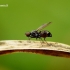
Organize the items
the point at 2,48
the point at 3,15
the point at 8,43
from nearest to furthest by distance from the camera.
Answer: the point at 2,48 → the point at 8,43 → the point at 3,15

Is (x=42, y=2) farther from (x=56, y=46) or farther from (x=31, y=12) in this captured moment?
(x=56, y=46)

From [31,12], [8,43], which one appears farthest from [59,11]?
[8,43]

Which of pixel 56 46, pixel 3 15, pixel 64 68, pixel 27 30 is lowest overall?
pixel 64 68

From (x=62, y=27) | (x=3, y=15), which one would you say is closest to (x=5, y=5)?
(x=3, y=15)

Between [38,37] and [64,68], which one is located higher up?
[38,37]

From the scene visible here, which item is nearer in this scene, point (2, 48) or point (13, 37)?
point (2, 48)

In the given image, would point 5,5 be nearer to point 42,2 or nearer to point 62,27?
point 42,2

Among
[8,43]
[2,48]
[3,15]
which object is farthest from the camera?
[3,15]
